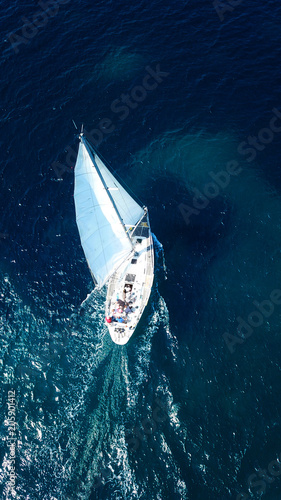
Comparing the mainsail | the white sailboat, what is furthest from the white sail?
the mainsail

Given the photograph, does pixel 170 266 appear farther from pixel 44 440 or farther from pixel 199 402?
pixel 44 440

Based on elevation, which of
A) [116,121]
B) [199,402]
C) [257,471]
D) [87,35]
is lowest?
[257,471]

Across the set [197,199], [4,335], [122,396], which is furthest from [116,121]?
[122,396]

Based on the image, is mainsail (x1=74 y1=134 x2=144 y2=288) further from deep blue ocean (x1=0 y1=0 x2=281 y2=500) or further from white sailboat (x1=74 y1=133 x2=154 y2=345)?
deep blue ocean (x1=0 y1=0 x2=281 y2=500)

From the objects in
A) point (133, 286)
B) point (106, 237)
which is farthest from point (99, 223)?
point (133, 286)

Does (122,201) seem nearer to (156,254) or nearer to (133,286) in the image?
(156,254)

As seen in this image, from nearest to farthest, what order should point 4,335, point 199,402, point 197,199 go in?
point 199,402
point 4,335
point 197,199

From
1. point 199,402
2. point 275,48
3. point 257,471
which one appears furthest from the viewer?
point 275,48

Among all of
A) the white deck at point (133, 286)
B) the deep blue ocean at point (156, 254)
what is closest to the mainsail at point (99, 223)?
the white deck at point (133, 286)
